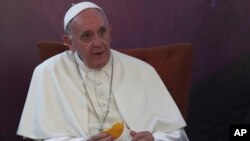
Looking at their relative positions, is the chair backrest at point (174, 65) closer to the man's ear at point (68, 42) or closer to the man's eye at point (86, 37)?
the man's ear at point (68, 42)

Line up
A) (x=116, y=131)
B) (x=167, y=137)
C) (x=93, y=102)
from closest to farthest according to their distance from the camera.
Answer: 1. (x=116, y=131)
2. (x=167, y=137)
3. (x=93, y=102)

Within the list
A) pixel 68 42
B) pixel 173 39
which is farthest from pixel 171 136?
pixel 173 39

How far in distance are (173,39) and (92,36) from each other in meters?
1.16

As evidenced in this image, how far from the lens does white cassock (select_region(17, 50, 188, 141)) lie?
247 centimetres

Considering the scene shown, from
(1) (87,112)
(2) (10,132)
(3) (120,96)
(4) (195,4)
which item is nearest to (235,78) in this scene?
(4) (195,4)

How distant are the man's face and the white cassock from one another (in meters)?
0.16

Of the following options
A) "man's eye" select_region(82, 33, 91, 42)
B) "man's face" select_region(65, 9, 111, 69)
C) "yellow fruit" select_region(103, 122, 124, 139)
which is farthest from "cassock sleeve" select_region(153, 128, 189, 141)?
"man's eye" select_region(82, 33, 91, 42)

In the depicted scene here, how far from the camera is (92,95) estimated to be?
263cm

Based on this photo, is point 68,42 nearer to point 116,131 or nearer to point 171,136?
point 116,131

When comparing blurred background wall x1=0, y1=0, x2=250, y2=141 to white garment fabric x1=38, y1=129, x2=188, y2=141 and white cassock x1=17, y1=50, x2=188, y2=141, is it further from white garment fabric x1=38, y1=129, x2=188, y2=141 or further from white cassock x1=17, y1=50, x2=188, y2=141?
white garment fabric x1=38, y1=129, x2=188, y2=141

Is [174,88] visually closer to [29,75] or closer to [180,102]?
[180,102]

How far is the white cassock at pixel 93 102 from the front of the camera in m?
2.47

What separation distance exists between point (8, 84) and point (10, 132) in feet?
1.41

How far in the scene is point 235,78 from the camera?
3.50 m
